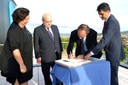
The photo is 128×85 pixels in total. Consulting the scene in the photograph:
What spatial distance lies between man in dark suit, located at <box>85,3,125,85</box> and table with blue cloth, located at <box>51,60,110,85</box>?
197 millimetres

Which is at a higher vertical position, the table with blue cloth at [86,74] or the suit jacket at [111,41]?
the suit jacket at [111,41]

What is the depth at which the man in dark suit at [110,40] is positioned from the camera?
2.78m

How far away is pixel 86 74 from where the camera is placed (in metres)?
2.60

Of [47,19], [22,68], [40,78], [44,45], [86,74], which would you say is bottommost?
[40,78]

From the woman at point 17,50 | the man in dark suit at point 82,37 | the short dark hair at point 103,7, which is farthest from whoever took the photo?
the man in dark suit at point 82,37

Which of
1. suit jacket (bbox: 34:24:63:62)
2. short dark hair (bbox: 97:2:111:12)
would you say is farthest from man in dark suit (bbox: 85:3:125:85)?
suit jacket (bbox: 34:24:63:62)

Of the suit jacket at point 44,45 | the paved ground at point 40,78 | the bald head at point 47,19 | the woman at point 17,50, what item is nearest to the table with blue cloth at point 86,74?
the woman at point 17,50

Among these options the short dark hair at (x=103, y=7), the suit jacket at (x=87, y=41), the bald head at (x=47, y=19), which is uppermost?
the short dark hair at (x=103, y=7)

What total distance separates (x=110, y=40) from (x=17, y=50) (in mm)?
1150

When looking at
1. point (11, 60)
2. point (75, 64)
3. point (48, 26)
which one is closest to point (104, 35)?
point (75, 64)

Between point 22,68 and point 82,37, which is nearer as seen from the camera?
point 22,68

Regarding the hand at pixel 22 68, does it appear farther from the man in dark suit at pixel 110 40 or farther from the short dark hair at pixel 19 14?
the man in dark suit at pixel 110 40

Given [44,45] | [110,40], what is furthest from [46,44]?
[110,40]

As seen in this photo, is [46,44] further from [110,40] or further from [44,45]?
[110,40]
